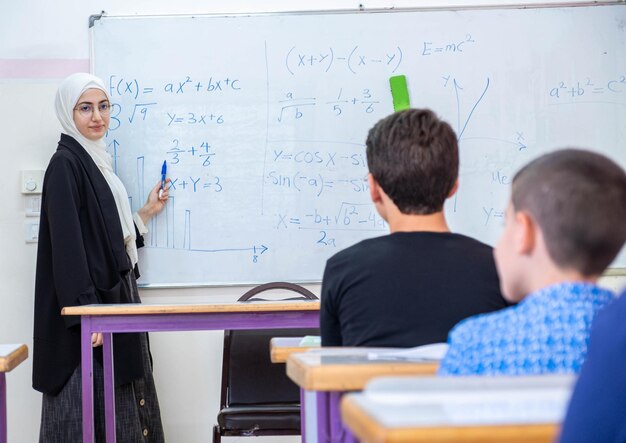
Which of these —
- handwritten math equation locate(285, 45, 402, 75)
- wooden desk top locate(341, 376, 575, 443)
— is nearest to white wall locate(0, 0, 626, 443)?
handwritten math equation locate(285, 45, 402, 75)

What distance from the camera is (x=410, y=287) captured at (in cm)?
166

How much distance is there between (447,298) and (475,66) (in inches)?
96.7

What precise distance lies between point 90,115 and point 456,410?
304 centimetres

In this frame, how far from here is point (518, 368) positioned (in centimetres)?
104

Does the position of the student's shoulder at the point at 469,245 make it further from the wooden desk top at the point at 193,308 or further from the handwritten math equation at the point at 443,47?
the handwritten math equation at the point at 443,47

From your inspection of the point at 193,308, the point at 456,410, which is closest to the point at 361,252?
the point at 456,410

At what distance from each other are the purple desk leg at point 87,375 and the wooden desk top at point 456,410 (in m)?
2.15

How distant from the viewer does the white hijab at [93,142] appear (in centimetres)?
357

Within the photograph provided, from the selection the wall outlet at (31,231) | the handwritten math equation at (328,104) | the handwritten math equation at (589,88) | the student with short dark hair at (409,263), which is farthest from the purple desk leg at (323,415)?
the handwritten math equation at (589,88)

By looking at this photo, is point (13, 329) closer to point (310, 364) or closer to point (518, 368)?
point (310, 364)

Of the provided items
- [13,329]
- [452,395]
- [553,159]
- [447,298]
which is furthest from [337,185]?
[452,395]

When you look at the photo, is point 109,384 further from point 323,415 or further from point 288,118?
point 323,415

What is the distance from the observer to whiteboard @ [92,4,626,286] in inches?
151

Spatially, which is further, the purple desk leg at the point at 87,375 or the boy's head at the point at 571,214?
the purple desk leg at the point at 87,375
